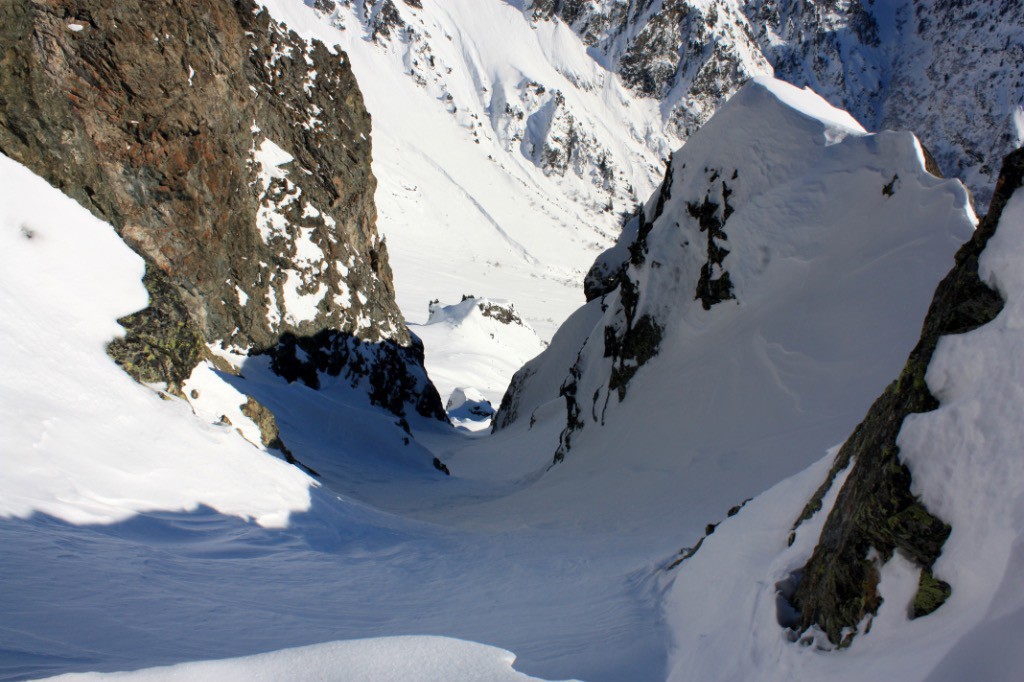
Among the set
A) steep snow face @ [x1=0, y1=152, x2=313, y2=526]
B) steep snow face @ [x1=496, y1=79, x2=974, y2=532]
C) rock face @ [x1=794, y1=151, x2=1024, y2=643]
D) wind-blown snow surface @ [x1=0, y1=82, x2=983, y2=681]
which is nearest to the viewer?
rock face @ [x1=794, y1=151, x2=1024, y2=643]

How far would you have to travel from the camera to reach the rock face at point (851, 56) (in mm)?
63781

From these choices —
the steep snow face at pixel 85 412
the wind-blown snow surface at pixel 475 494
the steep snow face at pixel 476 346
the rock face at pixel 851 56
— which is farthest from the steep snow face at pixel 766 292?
the rock face at pixel 851 56

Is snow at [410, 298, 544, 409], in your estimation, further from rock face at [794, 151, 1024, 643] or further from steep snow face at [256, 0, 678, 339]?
rock face at [794, 151, 1024, 643]

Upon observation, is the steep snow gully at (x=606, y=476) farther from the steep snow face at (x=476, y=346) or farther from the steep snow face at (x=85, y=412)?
the steep snow face at (x=476, y=346)

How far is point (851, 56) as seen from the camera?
286ft

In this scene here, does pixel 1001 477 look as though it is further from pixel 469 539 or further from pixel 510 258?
pixel 510 258

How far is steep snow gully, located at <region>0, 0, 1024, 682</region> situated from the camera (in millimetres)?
2717

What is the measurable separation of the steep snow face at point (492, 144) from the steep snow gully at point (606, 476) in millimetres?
34839

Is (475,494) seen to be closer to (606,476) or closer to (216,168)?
(606,476)

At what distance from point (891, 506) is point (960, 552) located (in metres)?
0.31

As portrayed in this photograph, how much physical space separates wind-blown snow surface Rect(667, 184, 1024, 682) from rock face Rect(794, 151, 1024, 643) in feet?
0.16

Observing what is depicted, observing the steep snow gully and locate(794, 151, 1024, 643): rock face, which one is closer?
locate(794, 151, 1024, 643): rock face

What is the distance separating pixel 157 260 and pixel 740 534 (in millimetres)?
11526

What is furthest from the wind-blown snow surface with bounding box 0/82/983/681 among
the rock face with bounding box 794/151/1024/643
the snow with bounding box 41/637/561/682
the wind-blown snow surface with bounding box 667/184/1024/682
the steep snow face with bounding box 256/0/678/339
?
the steep snow face with bounding box 256/0/678/339
